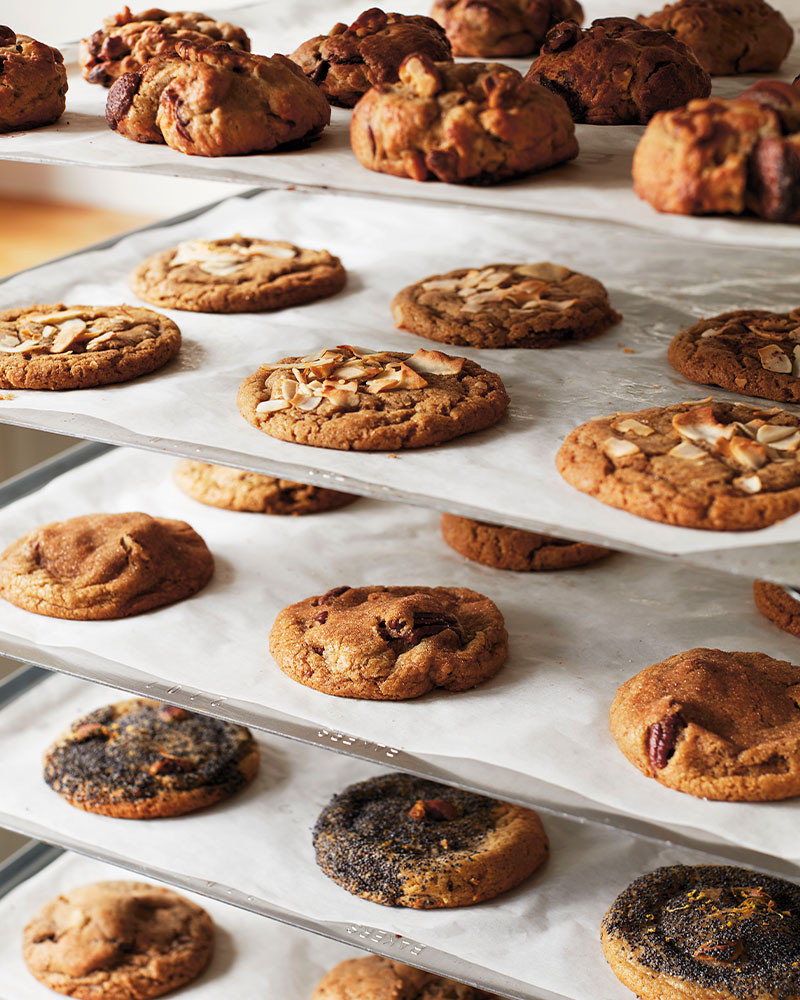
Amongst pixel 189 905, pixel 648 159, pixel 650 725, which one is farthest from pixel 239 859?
pixel 648 159

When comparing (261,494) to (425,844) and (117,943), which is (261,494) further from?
(117,943)

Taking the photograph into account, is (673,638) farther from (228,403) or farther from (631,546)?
(228,403)

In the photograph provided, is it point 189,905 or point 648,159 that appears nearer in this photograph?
point 648,159

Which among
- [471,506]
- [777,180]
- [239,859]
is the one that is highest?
[777,180]

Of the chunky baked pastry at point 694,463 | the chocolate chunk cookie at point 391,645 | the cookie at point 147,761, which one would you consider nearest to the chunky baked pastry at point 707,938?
the chocolate chunk cookie at point 391,645

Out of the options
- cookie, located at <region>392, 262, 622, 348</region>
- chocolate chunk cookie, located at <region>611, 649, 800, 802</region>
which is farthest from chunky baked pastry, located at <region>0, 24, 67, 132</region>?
chocolate chunk cookie, located at <region>611, 649, 800, 802</region>

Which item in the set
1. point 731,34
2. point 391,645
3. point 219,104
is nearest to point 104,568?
point 391,645

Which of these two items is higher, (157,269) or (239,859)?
(157,269)
